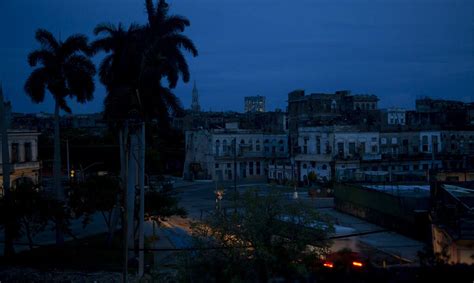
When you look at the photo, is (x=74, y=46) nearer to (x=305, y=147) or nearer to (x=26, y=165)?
(x=26, y=165)

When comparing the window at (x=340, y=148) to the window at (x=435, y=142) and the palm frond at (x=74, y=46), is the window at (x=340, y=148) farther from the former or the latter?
the palm frond at (x=74, y=46)

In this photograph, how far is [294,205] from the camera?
52.4 feet

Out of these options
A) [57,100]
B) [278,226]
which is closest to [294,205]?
[278,226]

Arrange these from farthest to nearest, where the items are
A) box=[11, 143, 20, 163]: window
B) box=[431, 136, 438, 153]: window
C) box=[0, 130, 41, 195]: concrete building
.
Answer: box=[431, 136, 438, 153]: window < box=[11, 143, 20, 163]: window < box=[0, 130, 41, 195]: concrete building

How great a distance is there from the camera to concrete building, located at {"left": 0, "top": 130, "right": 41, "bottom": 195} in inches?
1909

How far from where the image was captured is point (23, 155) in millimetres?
50281

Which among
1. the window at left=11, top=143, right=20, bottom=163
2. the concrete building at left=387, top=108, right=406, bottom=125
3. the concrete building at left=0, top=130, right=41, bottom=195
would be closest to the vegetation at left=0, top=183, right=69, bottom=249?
the concrete building at left=0, top=130, right=41, bottom=195

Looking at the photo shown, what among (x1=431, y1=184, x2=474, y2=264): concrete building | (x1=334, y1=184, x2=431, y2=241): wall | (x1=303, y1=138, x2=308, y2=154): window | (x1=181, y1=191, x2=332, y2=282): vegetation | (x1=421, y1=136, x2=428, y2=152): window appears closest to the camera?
(x1=181, y1=191, x2=332, y2=282): vegetation

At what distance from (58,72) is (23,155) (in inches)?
844

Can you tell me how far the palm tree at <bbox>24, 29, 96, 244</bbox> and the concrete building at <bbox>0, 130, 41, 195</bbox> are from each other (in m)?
17.9

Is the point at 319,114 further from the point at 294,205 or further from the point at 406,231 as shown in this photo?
the point at 294,205

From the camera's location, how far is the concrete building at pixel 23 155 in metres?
48.5

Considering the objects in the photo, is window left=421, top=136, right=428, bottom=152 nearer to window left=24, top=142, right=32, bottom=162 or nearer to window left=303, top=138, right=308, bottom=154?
window left=303, top=138, right=308, bottom=154

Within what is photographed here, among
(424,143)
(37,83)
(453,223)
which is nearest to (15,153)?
(37,83)
